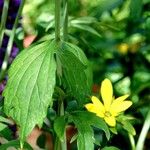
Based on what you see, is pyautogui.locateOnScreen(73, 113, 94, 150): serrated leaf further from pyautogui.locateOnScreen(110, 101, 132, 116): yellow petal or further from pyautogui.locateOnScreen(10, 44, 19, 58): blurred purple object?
pyautogui.locateOnScreen(10, 44, 19, 58): blurred purple object

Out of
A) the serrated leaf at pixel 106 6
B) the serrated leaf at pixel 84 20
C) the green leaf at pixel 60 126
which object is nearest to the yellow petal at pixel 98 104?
the green leaf at pixel 60 126

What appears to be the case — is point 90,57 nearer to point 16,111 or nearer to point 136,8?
point 136,8

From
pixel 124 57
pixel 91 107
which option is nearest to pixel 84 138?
pixel 91 107

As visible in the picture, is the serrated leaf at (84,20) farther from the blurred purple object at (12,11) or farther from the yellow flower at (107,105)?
the yellow flower at (107,105)

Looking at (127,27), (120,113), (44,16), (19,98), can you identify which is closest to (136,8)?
(120,113)

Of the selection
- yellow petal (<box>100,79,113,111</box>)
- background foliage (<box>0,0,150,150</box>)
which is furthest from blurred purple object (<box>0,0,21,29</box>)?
yellow petal (<box>100,79,113,111</box>)

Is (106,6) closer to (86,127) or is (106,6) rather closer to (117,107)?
(117,107)

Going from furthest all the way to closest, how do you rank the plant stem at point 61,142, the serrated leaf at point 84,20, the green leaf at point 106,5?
the green leaf at point 106,5
the serrated leaf at point 84,20
the plant stem at point 61,142
